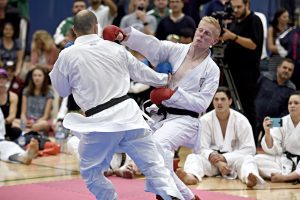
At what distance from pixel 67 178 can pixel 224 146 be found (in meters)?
1.75

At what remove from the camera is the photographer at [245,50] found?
8.30m

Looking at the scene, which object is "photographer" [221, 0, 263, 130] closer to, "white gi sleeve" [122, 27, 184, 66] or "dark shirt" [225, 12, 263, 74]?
"dark shirt" [225, 12, 263, 74]

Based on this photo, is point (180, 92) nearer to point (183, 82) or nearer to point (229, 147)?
point (183, 82)

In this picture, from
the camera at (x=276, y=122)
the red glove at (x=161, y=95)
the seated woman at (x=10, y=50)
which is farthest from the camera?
the seated woman at (x=10, y=50)

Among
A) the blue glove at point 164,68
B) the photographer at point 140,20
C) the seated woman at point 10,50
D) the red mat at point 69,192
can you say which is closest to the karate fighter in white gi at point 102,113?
the blue glove at point 164,68

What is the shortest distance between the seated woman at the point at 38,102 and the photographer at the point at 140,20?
145cm

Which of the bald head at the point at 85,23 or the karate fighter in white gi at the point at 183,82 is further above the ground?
the bald head at the point at 85,23

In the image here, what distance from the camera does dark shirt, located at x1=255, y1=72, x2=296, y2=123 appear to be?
873 centimetres

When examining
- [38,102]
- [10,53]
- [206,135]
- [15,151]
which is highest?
[10,53]

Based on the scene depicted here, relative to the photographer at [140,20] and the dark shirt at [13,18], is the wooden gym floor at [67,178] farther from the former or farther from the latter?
the dark shirt at [13,18]

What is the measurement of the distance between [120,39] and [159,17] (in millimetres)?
5269

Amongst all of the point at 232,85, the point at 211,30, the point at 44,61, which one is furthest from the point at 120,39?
the point at 44,61

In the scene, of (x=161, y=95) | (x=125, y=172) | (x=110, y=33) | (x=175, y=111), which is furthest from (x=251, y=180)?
(x=110, y=33)

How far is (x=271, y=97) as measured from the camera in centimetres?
884
